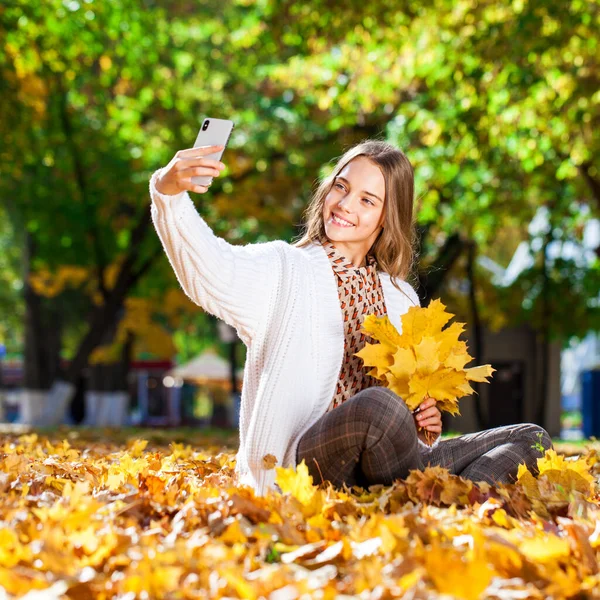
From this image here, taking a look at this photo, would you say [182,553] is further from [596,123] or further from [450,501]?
[596,123]

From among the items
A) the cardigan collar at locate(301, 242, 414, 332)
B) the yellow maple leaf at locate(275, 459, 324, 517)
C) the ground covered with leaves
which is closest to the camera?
the ground covered with leaves

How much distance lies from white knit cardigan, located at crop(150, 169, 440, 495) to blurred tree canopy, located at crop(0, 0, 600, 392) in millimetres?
3441

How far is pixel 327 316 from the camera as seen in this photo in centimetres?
364

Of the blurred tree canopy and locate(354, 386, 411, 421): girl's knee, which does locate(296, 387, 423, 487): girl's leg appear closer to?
locate(354, 386, 411, 421): girl's knee

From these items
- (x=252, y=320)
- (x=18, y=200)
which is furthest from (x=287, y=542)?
(x=18, y=200)

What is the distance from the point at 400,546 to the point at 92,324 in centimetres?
1619

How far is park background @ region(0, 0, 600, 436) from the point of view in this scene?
11.0 metres

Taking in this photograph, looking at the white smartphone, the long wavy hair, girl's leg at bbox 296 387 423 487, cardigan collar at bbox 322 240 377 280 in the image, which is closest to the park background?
the long wavy hair

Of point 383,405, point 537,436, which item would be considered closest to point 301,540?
point 383,405

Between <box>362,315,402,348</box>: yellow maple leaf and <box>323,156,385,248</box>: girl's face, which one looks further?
<box>323,156,385,248</box>: girl's face

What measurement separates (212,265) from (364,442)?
0.82 m

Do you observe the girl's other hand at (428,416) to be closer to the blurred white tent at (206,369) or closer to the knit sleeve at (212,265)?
the knit sleeve at (212,265)

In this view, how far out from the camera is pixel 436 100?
1262 centimetres

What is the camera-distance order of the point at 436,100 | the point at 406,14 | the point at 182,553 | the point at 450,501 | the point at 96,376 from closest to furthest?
1. the point at 182,553
2. the point at 450,501
3. the point at 406,14
4. the point at 436,100
5. the point at 96,376
